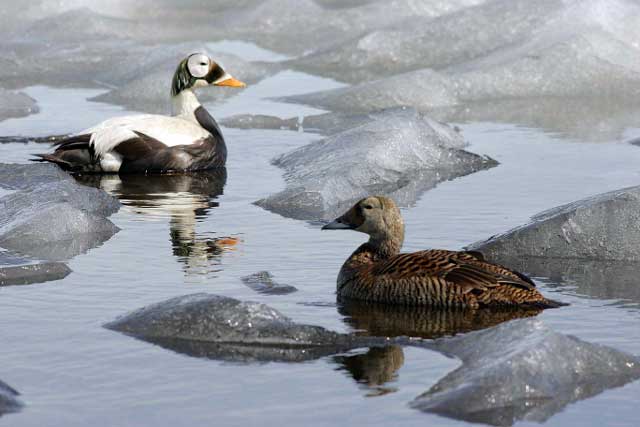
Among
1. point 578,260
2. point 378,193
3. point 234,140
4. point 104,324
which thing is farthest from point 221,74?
point 104,324

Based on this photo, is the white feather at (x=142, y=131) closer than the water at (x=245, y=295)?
No

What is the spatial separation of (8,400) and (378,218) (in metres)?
2.38

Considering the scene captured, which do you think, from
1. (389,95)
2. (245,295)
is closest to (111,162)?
(389,95)

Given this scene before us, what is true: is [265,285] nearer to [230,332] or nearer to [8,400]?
[230,332]

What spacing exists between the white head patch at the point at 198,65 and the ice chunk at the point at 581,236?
13.5 ft

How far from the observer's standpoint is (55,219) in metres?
7.79

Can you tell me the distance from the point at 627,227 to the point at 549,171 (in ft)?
7.45

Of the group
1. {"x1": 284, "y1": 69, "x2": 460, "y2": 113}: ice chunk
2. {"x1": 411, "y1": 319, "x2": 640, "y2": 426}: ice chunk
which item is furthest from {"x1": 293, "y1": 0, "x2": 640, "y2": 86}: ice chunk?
{"x1": 411, "y1": 319, "x2": 640, "y2": 426}: ice chunk

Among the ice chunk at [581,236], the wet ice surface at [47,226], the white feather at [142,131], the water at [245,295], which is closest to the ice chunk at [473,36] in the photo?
the water at [245,295]

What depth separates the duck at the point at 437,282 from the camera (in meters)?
6.16

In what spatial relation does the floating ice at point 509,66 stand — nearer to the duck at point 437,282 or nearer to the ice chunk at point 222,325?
the duck at point 437,282

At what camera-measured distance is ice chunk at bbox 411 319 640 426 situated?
4.80 meters

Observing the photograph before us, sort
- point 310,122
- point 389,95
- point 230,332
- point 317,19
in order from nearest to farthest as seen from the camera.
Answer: point 230,332 < point 310,122 < point 389,95 < point 317,19

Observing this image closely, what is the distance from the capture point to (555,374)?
200 inches
